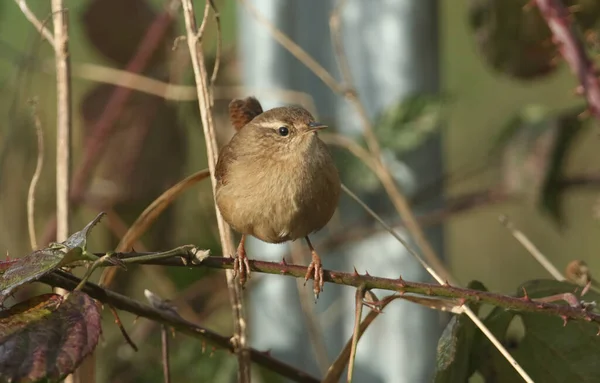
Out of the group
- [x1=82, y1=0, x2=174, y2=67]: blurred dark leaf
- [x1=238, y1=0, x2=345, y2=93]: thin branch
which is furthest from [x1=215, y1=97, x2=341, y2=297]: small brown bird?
[x1=82, y1=0, x2=174, y2=67]: blurred dark leaf

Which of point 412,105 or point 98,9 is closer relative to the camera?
point 412,105

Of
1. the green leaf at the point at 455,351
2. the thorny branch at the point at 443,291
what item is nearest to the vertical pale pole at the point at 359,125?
the green leaf at the point at 455,351

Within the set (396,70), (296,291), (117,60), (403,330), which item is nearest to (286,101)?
(396,70)

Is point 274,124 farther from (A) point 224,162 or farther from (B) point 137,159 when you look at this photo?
(B) point 137,159

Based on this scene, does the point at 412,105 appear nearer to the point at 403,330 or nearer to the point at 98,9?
the point at 403,330

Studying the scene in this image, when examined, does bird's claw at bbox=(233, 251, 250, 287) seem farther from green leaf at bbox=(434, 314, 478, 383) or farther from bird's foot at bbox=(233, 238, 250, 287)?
green leaf at bbox=(434, 314, 478, 383)

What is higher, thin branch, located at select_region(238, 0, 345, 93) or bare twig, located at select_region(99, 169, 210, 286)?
thin branch, located at select_region(238, 0, 345, 93)
